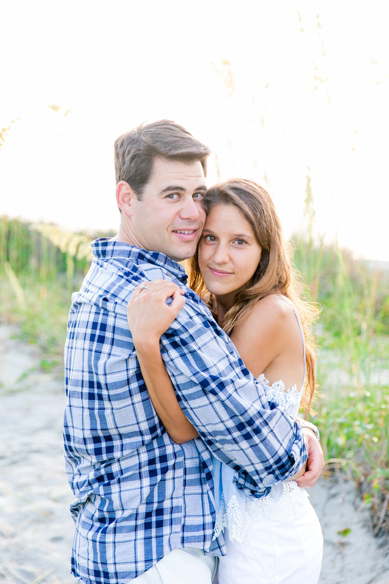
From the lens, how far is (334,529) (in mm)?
3094

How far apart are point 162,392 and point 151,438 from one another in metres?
0.17

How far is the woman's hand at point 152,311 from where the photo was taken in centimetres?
153

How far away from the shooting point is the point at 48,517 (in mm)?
3338

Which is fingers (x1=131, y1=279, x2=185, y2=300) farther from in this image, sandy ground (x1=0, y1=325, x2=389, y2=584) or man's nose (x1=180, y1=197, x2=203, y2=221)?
sandy ground (x1=0, y1=325, x2=389, y2=584)

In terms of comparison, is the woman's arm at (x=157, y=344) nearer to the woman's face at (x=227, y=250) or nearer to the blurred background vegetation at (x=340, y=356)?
the woman's face at (x=227, y=250)

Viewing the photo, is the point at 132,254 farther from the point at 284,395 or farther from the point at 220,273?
the point at 284,395

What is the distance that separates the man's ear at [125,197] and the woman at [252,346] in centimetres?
31

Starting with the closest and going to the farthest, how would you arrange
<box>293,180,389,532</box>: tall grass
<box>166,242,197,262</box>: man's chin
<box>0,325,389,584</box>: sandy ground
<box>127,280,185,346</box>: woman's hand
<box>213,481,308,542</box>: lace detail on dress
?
<box>127,280,185,346</box>: woman's hand
<box>213,481,308,542</box>: lace detail on dress
<box>166,242,197,262</box>: man's chin
<box>0,325,389,584</box>: sandy ground
<box>293,180,389,532</box>: tall grass

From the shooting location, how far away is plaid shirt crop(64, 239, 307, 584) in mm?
1581

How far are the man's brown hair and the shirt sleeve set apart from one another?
0.61 meters

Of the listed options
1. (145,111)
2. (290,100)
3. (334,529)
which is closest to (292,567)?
(334,529)

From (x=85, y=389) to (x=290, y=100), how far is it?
2.29m

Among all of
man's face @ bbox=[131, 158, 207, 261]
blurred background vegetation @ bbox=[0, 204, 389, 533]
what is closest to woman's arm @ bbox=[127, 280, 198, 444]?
man's face @ bbox=[131, 158, 207, 261]

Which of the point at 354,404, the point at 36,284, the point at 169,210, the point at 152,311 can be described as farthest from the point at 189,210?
the point at 36,284
